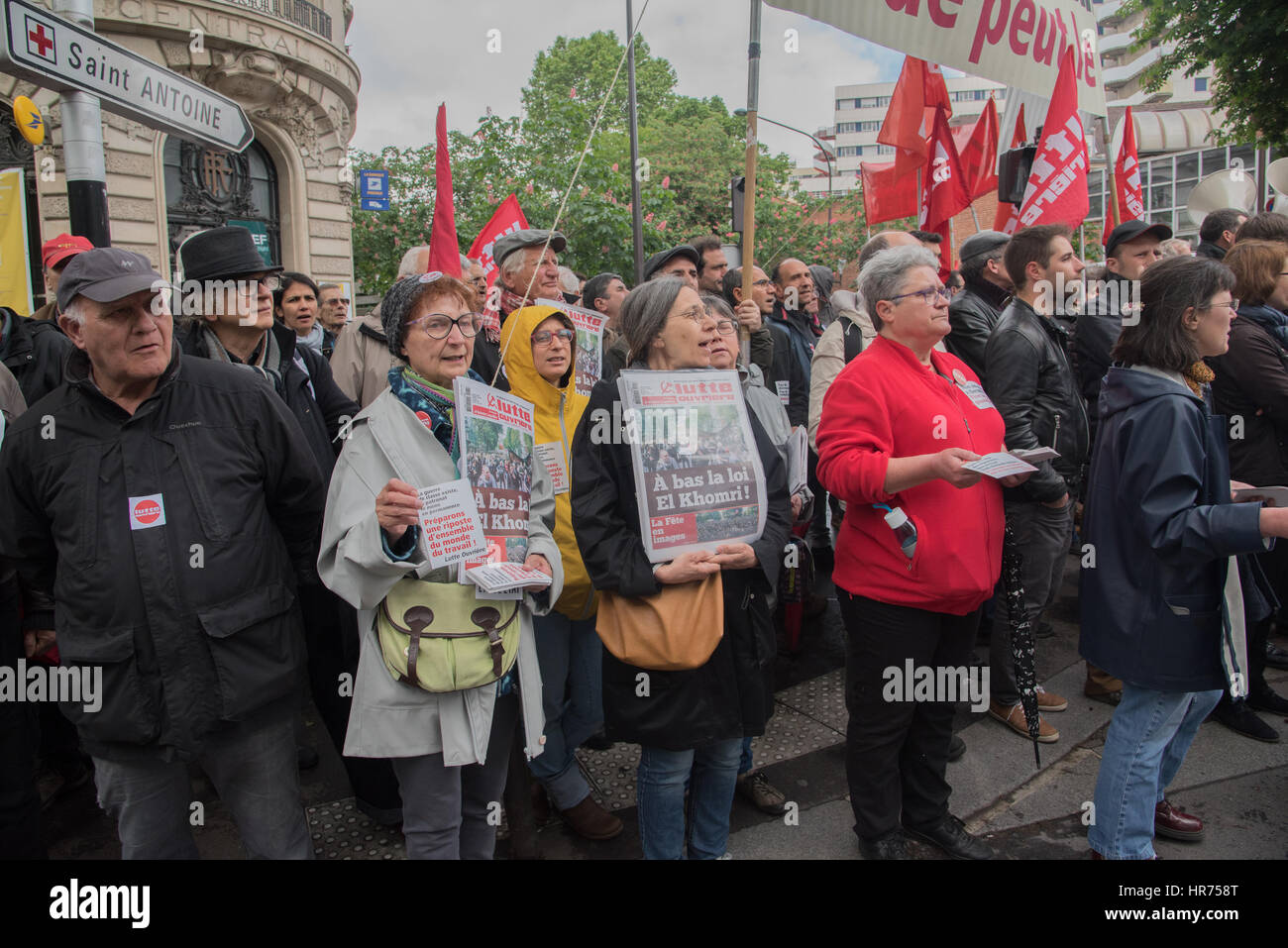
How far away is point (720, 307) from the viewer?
10.8 ft

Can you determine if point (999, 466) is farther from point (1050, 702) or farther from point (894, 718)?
point (1050, 702)

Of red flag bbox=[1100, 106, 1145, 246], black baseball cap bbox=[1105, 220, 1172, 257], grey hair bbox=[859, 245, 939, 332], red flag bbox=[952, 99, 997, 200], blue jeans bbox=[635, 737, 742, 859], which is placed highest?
red flag bbox=[952, 99, 997, 200]

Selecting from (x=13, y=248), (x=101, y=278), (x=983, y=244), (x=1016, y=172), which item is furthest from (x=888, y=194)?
(x=101, y=278)

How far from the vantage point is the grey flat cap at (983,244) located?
458cm

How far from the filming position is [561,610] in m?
3.31

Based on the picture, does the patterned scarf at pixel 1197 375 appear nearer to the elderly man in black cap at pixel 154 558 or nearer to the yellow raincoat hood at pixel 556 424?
the yellow raincoat hood at pixel 556 424

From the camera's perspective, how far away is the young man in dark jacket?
316 centimetres

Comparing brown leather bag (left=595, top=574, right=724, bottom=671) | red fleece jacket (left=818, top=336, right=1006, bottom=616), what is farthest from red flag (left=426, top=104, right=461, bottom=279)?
brown leather bag (left=595, top=574, right=724, bottom=671)

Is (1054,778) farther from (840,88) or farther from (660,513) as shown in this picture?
(840,88)

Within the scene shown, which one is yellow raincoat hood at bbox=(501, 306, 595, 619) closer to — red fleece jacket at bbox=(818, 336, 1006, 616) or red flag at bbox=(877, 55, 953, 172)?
red fleece jacket at bbox=(818, 336, 1006, 616)

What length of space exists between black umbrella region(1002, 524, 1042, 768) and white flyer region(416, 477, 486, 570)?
201 centimetres

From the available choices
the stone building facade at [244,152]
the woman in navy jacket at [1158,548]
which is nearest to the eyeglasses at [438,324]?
the woman in navy jacket at [1158,548]

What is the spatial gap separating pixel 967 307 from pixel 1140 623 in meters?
2.15

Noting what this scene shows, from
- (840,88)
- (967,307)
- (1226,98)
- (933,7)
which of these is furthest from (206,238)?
(840,88)
